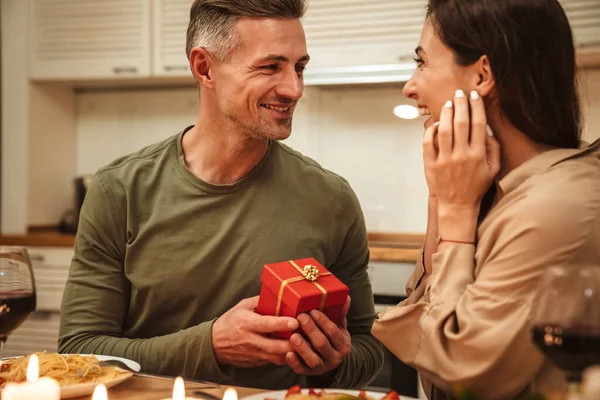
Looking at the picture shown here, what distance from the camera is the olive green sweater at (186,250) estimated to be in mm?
1600

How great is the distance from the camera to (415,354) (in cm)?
113

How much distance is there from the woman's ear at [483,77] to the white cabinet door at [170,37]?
2666 mm

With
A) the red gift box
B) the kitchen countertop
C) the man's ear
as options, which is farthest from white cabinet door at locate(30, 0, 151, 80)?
the red gift box

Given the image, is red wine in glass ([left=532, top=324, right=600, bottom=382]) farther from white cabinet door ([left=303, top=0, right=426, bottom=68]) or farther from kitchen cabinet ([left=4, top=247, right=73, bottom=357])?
kitchen cabinet ([left=4, top=247, right=73, bottom=357])

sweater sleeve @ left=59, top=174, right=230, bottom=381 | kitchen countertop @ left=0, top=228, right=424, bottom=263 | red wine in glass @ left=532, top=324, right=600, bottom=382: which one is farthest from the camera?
kitchen countertop @ left=0, top=228, right=424, bottom=263

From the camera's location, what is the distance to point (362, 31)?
3357 mm

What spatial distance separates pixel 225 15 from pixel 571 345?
122 cm

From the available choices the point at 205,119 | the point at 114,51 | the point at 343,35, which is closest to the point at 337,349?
the point at 205,119

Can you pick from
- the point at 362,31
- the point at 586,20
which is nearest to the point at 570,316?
the point at 586,20

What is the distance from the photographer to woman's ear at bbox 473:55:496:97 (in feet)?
3.84

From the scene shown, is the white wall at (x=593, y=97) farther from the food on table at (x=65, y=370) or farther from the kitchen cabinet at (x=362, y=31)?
the food on table at (x=65, y=370)

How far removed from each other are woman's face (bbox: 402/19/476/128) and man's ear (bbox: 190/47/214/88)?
627 mm

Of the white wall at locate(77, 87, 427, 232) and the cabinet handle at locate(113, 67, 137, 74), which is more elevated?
the cabinet handle at locate(113, 67, 137, 74)

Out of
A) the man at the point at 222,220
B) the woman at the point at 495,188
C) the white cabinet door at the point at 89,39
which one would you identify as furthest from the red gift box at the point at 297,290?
the white cabinet door at the point at 89,39
